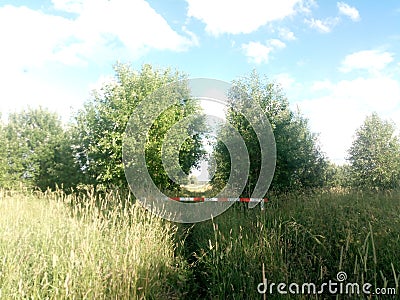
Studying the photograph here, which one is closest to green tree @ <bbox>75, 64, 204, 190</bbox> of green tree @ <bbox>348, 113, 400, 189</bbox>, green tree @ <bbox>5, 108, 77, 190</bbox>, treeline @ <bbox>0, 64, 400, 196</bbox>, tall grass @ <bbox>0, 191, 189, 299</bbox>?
treeline @ <bbox>0, 64, 400, 196</bbox>

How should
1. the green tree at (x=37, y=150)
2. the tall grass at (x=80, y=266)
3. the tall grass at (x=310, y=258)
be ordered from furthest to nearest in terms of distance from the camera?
1. the green tree at (x=37, y=150)
2. the tall grass at (x=310, y=258)
3. the tall grass at (x=80, y=266)

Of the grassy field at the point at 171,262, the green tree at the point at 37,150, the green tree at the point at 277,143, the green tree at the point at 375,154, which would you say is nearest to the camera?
the grassy field at the point at 171,262

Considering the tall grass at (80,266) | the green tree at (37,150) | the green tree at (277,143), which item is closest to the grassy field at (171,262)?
the tall grass at (80,266)

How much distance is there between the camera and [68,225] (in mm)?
3830

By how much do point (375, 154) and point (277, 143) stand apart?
14.1 m

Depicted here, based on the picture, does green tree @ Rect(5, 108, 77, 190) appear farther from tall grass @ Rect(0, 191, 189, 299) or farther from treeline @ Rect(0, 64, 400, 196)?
tall grass @ Rect(0, 191, 189, 299)

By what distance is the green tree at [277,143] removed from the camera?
9195 millimetres

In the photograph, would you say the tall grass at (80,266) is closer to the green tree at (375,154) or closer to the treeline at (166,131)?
the treeline at (166,131)

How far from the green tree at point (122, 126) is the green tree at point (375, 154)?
12955 millimetres

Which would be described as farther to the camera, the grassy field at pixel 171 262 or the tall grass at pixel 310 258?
the tall grass at pixel 310 258

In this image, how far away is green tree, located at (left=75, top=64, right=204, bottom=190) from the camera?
9352 millimetres

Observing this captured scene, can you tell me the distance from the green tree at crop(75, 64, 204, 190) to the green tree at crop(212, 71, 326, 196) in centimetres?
157

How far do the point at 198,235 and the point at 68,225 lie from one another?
2.51m

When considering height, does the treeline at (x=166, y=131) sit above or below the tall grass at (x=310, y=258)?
above
